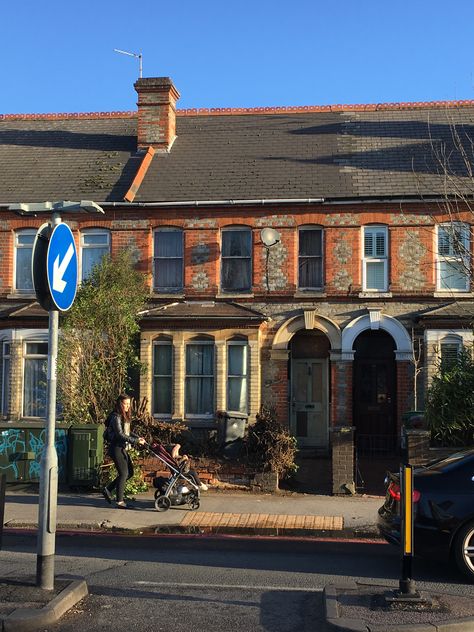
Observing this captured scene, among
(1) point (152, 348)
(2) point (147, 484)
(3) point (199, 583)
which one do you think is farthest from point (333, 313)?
(3) point (199, 583)

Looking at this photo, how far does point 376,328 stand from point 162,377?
16.8ft

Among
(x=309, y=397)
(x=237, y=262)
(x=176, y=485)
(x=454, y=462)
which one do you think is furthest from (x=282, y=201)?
(x=454, y=462)

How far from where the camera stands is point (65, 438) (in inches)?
534

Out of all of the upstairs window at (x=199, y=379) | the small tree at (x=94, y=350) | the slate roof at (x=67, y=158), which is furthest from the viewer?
the slate roof at (x=67, y=158)

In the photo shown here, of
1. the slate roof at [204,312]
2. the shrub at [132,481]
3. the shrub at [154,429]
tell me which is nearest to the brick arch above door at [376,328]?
the slate roof at [204,312]

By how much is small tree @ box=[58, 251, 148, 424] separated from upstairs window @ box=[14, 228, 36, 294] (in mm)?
3113

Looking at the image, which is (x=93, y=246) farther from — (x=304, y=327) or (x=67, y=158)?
(x=304, y=327)

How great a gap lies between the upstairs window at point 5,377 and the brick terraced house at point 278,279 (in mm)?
49

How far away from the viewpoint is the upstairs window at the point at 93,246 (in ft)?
59.8

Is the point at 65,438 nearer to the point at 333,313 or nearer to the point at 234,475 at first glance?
the point at 234,475

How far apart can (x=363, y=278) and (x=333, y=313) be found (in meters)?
1.09

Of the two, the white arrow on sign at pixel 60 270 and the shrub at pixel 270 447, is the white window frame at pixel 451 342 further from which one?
the white arrow on sign at pixel 60 270

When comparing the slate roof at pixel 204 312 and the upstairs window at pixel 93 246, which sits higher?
the upstairs window at pixel 93 246

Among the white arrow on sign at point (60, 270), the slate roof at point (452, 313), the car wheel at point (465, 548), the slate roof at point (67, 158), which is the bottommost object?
the car wheel at point (465, 548)
